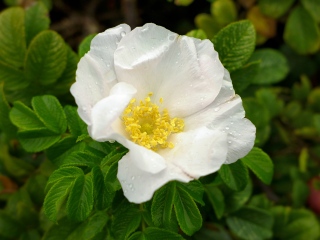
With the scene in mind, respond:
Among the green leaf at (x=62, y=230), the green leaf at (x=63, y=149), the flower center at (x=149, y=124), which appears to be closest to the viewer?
the flower center at (x=149, y=124)

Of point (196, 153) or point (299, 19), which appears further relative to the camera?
point (299, 19)

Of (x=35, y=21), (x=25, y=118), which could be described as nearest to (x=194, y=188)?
(x=25, y=118)

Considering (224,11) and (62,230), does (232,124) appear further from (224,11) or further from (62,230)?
(224,11)

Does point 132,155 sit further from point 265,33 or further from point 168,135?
point 265,33

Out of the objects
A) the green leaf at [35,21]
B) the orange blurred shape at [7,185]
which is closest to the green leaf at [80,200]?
the orange blurred shape at [7,185]

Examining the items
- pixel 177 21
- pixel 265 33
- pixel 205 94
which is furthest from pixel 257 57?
pixel 205 94

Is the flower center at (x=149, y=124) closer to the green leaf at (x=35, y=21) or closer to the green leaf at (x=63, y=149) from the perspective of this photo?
the green leaf at (x=63, y=149)
